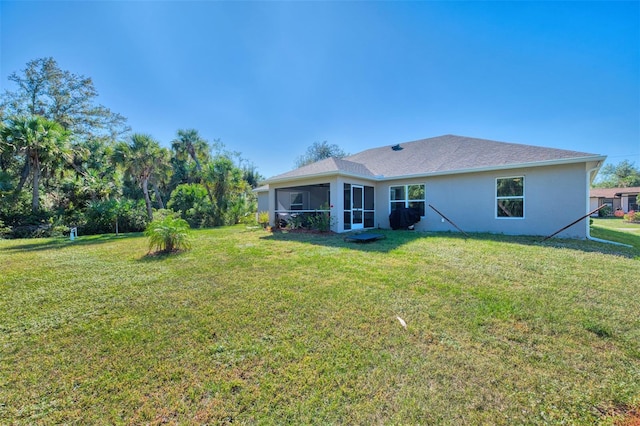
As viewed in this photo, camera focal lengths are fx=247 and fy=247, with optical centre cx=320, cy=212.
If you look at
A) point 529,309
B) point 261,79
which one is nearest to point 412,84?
point 261,79

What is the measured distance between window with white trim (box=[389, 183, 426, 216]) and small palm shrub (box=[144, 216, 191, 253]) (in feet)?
30.0

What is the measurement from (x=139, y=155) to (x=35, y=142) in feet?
13.1

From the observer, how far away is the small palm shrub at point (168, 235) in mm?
6902

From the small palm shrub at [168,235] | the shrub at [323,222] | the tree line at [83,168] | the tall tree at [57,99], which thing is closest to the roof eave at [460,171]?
the shrub at [323,222]

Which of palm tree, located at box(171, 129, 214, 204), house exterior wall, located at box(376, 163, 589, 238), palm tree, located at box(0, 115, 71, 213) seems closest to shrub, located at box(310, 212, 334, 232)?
house exterior wall, located at box(376, 163, 589, 238)

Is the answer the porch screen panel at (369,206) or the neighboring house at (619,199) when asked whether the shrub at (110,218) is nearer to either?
the porch screen panel at (369,206)

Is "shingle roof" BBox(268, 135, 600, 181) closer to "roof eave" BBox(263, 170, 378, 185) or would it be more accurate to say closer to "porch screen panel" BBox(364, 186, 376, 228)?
"roof eave" BBox(263, 170, 378, 185)

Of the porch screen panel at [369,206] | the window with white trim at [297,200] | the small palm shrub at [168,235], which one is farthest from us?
the window with white trim at [297,200]

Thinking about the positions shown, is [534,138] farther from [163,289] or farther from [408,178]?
[163,289]

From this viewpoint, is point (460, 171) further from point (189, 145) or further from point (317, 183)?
point (189, 145)

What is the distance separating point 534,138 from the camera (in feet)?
68.5

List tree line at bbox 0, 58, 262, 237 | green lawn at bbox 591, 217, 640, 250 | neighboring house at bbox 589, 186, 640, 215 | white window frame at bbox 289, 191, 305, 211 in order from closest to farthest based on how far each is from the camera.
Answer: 1. green lawn at bbox 591, 217, 640, 250
2. tree line at bbox 0, 58, 262, 237
3. white window frame at bbox 289, 191, 305, 211
4. neighboring house at bbox 589, 186, 640, 215

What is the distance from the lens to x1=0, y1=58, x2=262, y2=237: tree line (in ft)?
39.6

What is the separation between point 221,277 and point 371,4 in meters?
10.6
